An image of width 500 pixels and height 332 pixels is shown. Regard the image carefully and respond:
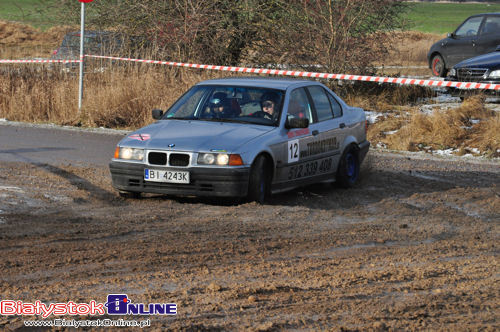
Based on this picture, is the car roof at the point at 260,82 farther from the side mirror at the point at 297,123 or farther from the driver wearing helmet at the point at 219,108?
the side mirror at the point at 297,123

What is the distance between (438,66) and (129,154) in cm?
1880

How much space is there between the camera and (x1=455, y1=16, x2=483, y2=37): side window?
25.8 meters

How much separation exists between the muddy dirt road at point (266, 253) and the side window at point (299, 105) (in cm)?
102

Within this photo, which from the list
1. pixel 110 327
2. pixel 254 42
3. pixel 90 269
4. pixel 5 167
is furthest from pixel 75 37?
pixel 110 327

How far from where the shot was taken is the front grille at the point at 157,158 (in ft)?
31.8

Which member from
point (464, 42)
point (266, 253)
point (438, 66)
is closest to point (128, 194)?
point (266, 253)

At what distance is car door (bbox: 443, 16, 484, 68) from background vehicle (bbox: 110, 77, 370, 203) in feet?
47.8

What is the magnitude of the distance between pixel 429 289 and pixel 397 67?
28689 mm

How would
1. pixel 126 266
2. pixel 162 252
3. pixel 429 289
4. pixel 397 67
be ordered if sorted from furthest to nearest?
pixel 397 67 < pixel 162 252 < pixel 126 266 < pixel 429 289

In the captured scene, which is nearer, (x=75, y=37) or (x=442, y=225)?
(x=442, y=225)

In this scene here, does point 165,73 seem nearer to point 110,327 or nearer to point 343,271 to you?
point 343,271

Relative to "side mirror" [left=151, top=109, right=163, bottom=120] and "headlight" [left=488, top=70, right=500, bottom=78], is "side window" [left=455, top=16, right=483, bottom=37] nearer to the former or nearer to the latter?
"headlight" [left=488, top=70, right=500, bottom=78]

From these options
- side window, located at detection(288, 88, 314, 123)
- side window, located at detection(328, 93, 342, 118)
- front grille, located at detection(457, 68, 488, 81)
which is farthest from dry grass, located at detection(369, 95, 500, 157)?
side window, located at detection(288, 88, 314, 123)

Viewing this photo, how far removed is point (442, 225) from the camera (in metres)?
9.25
